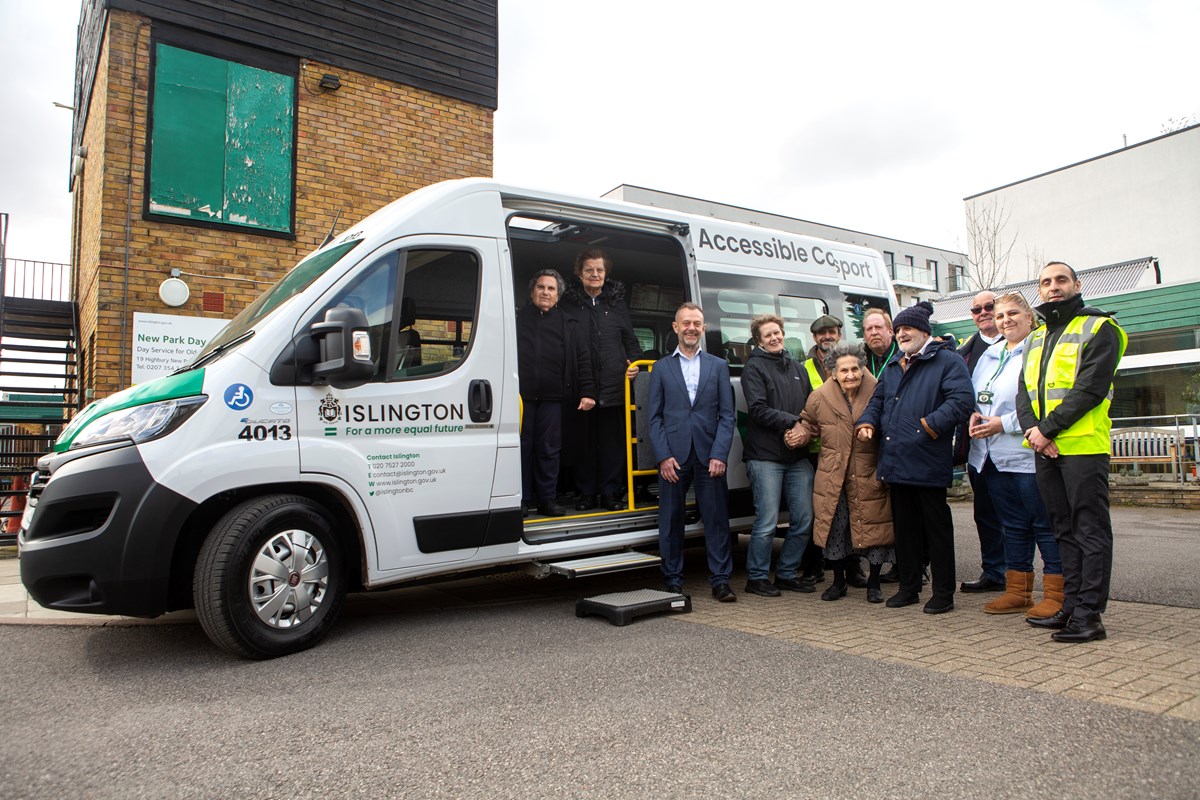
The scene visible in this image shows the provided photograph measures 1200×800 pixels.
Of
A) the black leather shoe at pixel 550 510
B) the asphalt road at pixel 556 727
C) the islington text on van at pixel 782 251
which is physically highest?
the islington text on van at pixel 782 251

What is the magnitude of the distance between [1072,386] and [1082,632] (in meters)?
1.29

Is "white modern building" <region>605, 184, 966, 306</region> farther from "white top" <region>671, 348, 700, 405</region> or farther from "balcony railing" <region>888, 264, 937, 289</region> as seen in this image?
"white top" <region>671, 348, 700, 405</region>

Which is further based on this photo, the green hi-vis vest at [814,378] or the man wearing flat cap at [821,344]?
the man wearing flat cap at [821,344]

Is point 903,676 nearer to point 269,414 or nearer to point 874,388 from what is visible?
point 874,388

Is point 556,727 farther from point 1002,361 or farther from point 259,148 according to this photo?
point 259,148

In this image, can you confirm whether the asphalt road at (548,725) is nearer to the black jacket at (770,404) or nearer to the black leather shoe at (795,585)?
the black leather shoe at (795,585)

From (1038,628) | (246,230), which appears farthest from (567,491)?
(246,230)

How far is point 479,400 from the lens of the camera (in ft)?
16.5

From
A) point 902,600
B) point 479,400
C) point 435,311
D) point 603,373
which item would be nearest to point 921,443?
point 902,600

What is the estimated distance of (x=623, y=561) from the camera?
546 centimetres

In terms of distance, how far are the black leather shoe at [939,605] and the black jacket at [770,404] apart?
1339 millimetres

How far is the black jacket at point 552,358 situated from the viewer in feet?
19.3

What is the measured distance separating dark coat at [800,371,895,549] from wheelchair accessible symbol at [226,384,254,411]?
364 cm

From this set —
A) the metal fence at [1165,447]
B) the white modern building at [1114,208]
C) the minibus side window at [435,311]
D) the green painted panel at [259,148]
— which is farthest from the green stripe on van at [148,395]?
the white modern building at [1114,208]
